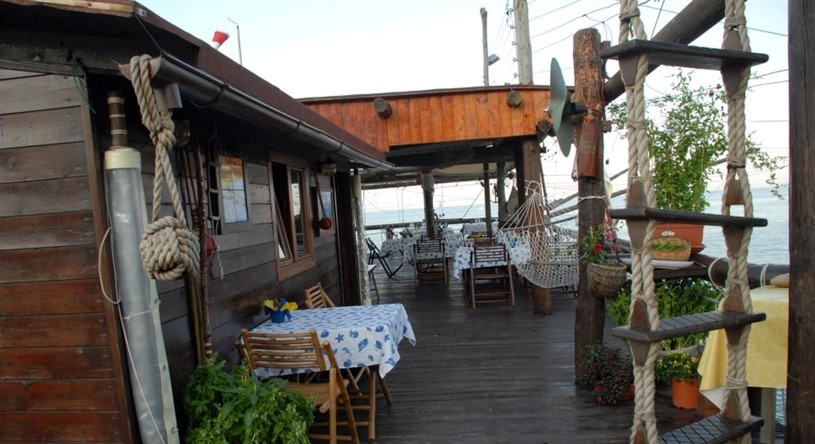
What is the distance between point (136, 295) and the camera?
6.30ft

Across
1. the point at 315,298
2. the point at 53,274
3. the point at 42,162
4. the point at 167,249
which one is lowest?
the point at 315,298

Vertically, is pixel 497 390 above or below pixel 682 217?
below

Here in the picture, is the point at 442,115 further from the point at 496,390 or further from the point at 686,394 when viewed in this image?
the point at 686,394

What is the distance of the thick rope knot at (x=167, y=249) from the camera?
1.46 m

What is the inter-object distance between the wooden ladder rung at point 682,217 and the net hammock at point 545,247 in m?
3.64

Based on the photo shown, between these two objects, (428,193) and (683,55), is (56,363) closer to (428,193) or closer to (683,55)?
(683,55)

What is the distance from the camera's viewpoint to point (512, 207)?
925 cm

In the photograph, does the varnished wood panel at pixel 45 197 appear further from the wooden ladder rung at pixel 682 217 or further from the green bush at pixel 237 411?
the wooden ladder rung at pixel 682 217

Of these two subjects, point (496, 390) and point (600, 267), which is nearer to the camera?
point (600, 267)

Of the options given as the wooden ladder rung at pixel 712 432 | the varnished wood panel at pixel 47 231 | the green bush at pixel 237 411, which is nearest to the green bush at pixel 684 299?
the wooden ladder rung at pixel 712 432

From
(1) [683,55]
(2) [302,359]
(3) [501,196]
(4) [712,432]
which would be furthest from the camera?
(3) [501,196]

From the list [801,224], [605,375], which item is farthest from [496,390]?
[801,224]

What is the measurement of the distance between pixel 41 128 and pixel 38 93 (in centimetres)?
14

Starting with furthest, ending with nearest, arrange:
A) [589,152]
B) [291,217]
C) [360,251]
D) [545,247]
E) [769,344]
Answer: [360,251], [545,247], [291,217], [589,152], [769,344]
